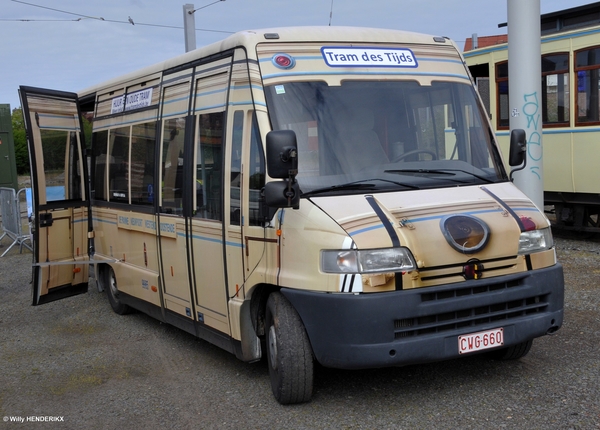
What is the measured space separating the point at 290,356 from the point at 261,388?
0.85m

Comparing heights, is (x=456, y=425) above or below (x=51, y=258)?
below

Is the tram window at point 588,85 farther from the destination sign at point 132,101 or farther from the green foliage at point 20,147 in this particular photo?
the green foliage at point 20,147

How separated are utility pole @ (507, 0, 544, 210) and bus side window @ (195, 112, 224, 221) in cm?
517

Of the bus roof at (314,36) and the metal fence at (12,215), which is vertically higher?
the bus roof at (314,36)

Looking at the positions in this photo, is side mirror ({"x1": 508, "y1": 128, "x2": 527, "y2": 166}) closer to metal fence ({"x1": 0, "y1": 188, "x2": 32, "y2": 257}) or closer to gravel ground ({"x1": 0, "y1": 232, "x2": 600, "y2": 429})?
gravel ground ({"x1": 0, "y1": 232, "x2": 600, "y2": 429})

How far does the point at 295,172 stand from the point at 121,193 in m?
4.10

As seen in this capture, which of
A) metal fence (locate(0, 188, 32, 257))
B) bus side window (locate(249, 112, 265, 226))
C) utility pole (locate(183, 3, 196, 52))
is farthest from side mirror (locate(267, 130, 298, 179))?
utility pole (locate(183, 3, 196, 52))

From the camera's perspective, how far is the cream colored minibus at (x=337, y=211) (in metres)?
5.00

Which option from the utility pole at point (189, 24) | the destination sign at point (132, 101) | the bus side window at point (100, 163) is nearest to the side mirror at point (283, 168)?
the destination sign at point (132, 101)

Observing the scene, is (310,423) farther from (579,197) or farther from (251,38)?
(579,197)

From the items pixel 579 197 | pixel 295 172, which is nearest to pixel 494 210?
pixel 295 172

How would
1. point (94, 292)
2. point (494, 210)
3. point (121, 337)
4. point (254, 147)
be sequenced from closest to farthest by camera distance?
point (494, 210) → point (254, 147) → point (121, 337) → point (94, 292)

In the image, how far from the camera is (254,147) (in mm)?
5781

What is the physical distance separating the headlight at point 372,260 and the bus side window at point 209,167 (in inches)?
64.0
